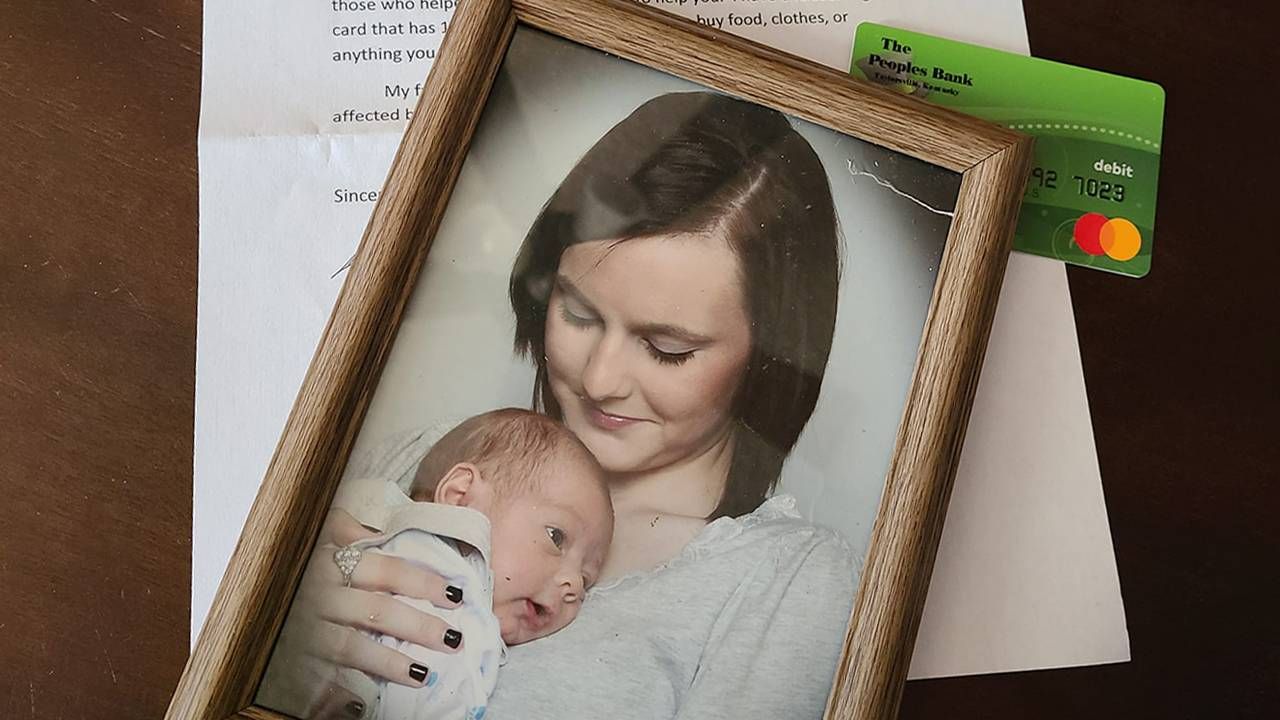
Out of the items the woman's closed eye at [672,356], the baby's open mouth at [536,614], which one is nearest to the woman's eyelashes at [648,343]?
the woman's closed eye at [672,356]

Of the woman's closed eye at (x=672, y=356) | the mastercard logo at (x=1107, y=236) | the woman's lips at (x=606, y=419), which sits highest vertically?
the mastercard logo at (x=1107, y=236)

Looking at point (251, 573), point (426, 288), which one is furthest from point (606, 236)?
point (251, 573)

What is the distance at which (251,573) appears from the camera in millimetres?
371

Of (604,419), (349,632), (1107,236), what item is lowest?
(349,632)

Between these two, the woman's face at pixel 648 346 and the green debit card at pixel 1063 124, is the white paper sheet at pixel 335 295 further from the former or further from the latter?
the woman's face at pixel 648 346

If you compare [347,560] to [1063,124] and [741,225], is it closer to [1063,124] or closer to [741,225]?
[741,225]

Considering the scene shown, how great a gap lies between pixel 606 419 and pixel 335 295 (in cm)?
15

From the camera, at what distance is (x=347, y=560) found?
0.38 metres

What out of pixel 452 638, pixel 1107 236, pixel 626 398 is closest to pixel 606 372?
pixel 626 398

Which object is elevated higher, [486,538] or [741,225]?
[741,225]

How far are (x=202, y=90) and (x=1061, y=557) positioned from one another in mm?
440

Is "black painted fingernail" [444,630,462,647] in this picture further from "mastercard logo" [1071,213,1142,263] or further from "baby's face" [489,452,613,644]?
"mastercard logo" [1071,213,1142,263]

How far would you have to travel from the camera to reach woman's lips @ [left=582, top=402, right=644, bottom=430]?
1.32 feet

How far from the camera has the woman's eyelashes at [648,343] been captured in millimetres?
407
